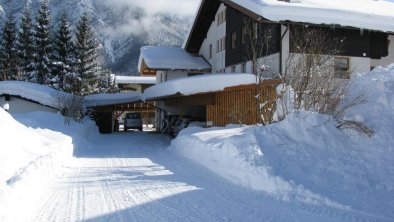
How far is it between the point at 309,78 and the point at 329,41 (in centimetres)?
736

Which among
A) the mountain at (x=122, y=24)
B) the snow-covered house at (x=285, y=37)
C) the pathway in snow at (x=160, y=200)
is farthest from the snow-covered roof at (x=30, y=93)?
the mountain at (x=122, y=24)

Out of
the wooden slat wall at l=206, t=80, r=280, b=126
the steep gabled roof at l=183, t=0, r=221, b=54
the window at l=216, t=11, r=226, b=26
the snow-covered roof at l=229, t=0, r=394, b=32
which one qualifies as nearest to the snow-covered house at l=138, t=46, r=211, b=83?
the steep gabled roof at l=183, t=0, r=221, b=54

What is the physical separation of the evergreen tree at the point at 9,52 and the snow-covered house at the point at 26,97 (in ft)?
41.7

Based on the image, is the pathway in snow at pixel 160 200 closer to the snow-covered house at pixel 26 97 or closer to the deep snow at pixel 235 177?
the deep snow at pixel 235 177

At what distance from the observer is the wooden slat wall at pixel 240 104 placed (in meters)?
17.2

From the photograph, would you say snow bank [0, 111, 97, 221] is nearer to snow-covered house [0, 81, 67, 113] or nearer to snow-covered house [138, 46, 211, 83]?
snow-covered house [0, 81, 67, 113]

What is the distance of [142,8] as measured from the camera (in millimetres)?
186750

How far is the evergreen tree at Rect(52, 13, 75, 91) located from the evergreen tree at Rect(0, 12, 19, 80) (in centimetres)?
353

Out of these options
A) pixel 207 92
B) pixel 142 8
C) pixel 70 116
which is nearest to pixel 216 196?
pixel 207 92

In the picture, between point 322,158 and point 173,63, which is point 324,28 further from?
point 173,63

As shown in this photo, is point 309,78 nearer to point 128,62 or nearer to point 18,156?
point 18,156

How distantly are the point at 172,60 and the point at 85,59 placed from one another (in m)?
16.3

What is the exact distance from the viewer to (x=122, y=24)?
17450 cm

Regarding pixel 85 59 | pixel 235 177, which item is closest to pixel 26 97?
pixel 85 59
